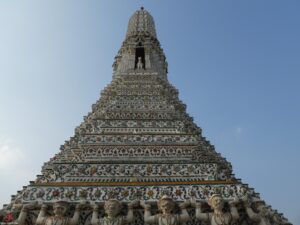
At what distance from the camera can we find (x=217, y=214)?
7023 millimetres

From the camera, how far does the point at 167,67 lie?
2364cm

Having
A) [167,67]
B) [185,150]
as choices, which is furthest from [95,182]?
[167,67]

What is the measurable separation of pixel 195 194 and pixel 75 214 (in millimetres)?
2754

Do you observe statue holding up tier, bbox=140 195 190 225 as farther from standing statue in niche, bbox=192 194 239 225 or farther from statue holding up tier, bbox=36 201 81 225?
statue holding up tier, bbox=36 201 81 225

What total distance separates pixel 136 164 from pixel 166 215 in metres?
2.51

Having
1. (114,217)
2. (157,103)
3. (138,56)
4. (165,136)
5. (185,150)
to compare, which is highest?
(138,56)

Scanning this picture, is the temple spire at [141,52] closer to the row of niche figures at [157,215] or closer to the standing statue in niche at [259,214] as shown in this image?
the row of niche figures at [157,215]

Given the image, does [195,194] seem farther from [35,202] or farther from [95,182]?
[35,202]

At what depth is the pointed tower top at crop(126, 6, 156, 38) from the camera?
22.9m

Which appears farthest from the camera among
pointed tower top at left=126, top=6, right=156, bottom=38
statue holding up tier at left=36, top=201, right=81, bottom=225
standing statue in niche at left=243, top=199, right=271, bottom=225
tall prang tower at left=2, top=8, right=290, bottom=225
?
pointed tower top at left=126, top=6, right=156, bottom=38

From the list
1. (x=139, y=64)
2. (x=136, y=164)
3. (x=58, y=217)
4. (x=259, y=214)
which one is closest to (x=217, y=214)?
(x=259, y=214)

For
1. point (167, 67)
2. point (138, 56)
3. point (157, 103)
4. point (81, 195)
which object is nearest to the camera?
point (81, 195)

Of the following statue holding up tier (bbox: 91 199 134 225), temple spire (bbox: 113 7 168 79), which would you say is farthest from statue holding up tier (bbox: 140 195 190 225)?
temple spire (bbox: 113 7 168 79)

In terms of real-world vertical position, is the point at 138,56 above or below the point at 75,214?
above
